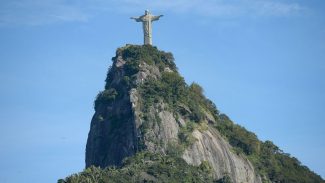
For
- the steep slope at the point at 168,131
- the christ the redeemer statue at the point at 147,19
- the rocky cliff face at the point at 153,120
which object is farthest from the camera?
the christ the redeemer statue at the point at 147,19

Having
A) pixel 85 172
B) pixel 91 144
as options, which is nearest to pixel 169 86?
pixel 91 144

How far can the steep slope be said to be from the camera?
15612cm

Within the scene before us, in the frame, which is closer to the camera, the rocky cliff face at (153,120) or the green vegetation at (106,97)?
the rocky cliff face at (153,120)

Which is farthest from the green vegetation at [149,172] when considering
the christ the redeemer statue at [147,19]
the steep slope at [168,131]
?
the christ the redeemer statue at [147,19]

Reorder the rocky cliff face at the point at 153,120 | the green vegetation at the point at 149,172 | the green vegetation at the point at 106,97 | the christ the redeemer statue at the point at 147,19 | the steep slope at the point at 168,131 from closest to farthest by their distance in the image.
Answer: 1. the green vegetation at the point at 149,172
2. the steep slope at the point at 168,131
3. the rocky cliff face at the point at 153,120
4. the green vegetation at the point at 106,97
5. the christ the redeemer statue at the point at 147,19

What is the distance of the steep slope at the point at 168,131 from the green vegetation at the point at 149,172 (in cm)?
29

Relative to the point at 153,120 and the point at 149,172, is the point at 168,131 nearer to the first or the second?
the point at 153,120

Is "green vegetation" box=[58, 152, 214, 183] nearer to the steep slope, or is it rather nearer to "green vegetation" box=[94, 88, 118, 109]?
the steep slope

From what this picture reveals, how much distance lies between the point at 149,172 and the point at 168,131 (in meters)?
12.3

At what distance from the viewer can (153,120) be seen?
15812cm

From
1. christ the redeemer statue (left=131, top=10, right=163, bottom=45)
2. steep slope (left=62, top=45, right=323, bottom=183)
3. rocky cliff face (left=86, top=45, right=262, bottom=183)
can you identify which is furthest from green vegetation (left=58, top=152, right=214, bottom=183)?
christ the redeemer statue (left=131, top=10, right=163, bottom=45)

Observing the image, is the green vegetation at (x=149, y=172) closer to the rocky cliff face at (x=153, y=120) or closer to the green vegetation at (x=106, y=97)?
the rocky cliff face at (x=153, y=120)

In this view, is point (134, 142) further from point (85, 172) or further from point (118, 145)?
point (85, 172)

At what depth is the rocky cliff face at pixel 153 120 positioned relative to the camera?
515 feet
